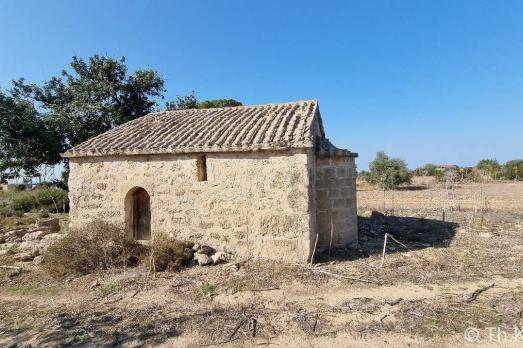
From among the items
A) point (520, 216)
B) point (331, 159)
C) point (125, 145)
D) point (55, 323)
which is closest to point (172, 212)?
point (125, 145)

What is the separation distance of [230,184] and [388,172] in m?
21.4

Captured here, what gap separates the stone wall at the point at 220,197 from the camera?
6852mm

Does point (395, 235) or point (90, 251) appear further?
point (395, 235)

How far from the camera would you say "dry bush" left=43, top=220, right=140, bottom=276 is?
6781 millimetres

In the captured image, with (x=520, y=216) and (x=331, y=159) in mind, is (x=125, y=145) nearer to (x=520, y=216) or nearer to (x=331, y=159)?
(x=331, y=159)

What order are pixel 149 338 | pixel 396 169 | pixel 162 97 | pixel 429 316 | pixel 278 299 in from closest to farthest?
pixel 149 338 < pixel 429 316 < pixel 278 299 < pixel 162 97 < pixel 396 169

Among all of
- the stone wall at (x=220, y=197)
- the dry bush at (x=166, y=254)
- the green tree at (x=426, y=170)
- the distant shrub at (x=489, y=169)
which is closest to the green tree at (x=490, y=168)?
the distant shrub at (x=489, y=169)

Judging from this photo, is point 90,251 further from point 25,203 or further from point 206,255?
point 25,203

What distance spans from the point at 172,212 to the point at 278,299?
3760 mm

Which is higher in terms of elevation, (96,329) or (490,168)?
(490,168)

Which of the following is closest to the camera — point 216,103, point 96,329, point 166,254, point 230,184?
point 96,329

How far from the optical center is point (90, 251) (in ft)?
22.6

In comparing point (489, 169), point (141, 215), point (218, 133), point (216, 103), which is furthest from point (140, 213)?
point (489, 169)

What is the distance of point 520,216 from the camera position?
11938 millimetres
